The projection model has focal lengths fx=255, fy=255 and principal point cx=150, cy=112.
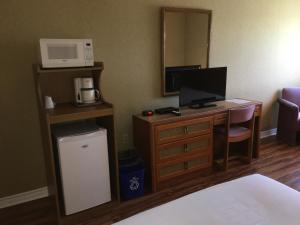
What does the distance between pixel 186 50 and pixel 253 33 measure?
1.25 m

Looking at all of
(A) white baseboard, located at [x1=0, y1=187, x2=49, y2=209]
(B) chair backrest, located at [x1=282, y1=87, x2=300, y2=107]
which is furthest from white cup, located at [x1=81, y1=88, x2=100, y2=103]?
(B) chair backrest, located at [x1=282, y1=87, x2=300, y2=107]

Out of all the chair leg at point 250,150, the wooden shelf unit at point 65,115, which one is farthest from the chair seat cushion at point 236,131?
the wooden shelf unit at point 65,115

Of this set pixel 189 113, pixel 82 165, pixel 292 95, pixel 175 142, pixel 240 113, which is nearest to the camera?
pixel 82 165

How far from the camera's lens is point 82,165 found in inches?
88.6

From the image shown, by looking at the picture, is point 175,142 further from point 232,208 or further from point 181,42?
point 232,208

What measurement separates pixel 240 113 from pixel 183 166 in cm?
92

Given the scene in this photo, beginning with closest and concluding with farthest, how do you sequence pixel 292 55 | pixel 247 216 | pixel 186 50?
pixel 247 216 → pixel 186 50 → pixel 292 55

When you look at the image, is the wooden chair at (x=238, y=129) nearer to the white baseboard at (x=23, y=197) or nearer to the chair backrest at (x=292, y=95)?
the chair backrest at (x=292, y=95)

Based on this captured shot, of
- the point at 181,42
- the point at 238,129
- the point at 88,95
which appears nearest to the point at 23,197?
the point at 88,95

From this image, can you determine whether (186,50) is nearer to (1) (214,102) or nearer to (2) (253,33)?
(1) (214,102)

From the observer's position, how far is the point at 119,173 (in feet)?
8.51

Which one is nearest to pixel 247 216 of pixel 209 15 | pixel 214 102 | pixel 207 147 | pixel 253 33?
pixel 207 147

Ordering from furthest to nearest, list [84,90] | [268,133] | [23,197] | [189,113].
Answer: [268,133], [189,113], [23,197], [84,90]

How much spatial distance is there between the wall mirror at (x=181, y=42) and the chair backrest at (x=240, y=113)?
0.72m
